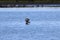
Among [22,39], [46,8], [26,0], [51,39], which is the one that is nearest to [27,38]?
[22,39]

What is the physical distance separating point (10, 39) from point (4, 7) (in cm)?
1726

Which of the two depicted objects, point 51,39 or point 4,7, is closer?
point 51,39

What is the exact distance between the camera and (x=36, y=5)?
26.3m

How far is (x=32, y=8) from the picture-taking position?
26250mm

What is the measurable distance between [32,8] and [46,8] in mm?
1596

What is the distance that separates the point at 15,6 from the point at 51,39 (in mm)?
17437

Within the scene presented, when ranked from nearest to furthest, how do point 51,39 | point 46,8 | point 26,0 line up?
point 51,39, point 46,8, point 26,0

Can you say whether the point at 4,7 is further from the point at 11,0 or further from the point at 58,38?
the point at 58,38

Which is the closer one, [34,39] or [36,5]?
[34,39]

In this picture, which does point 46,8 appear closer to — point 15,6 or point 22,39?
point 15,6

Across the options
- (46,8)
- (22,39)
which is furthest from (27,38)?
(46,8)

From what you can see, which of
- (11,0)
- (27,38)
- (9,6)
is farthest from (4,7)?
(27,38)

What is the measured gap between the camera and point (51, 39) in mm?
9102

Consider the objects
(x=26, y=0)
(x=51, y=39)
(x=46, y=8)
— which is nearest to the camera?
(x=51, y=39)
